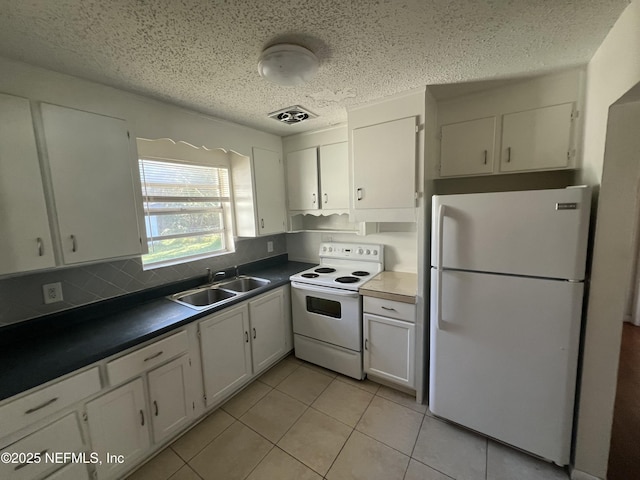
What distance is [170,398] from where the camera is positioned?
1661mm

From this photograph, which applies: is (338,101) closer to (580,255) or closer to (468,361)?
(580,255)

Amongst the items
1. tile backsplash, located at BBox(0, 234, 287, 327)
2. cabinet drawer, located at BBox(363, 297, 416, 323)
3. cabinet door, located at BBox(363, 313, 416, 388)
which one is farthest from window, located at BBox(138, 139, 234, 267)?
cabinet door, located at BBox(363, 313, 416, 388)

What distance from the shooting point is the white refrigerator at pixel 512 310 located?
4.45ft

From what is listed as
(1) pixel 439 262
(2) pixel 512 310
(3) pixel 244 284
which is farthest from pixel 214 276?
(2) pixel 512 310

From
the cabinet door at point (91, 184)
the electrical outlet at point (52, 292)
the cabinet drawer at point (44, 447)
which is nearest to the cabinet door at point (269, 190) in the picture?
the cabinet door at point (91, 184)

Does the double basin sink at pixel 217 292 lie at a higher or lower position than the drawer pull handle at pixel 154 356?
higher

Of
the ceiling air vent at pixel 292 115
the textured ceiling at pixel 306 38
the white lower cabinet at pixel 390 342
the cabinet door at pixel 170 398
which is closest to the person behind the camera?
the textured ceiling at pixel 306 38

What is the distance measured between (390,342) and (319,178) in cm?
169

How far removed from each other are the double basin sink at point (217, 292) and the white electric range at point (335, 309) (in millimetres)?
435

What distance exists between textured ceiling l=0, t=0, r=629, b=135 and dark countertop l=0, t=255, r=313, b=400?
56.7 inches

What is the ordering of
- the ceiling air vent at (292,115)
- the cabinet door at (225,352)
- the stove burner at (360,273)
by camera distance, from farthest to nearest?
1. the stove burner at (360,273)
2. the ceiling air vent at (292,115)
3. the cabinet door at (225,352)

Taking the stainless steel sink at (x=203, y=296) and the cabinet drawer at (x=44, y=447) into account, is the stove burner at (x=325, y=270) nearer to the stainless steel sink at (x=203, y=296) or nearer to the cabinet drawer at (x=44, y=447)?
the stainless steel sink at (x=203, y=296)

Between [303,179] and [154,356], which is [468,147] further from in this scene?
[154,356]

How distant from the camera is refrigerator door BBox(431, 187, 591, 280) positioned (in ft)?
4.33
